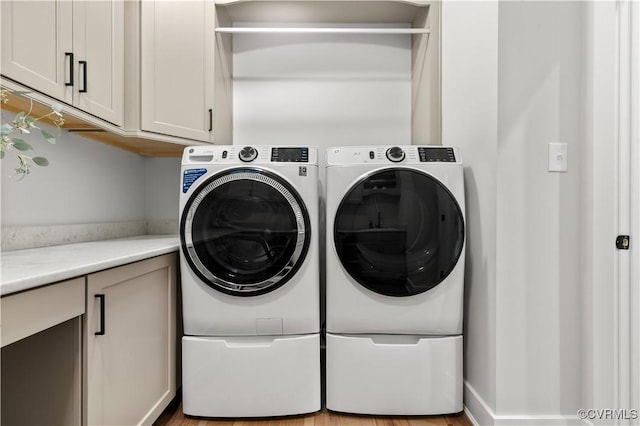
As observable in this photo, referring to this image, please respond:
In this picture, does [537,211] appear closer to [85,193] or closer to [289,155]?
[289,155]

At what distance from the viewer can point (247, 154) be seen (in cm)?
188

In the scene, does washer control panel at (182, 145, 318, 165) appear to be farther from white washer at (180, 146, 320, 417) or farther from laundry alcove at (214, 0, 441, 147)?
laundry alcove at (214, 0, 441, 147)

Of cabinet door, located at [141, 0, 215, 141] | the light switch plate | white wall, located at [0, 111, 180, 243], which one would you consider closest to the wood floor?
white wall, located at [0, 111, 180, 243]

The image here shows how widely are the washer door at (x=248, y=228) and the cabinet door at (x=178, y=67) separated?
53 cm

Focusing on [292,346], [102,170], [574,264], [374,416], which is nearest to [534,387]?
[574,264]

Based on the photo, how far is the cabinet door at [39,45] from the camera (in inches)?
46.7

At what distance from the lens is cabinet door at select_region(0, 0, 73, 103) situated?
119 cm

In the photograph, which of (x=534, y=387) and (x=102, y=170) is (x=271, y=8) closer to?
(x=102, y=170)

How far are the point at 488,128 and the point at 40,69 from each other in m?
1.66

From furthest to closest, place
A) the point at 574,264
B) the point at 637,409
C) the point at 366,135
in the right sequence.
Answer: the point at 366,135
the point at 574,264
the point at 637,409

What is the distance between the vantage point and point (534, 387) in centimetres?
166

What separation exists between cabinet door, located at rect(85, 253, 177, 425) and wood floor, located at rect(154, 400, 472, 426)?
122 mm

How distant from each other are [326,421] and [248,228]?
3.06ft

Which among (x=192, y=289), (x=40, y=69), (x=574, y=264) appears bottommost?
(x=192, y=289)
